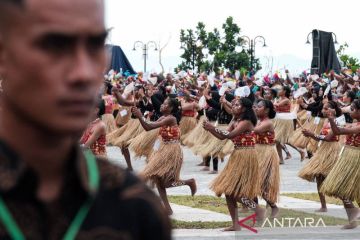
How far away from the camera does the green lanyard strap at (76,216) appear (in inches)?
66.4

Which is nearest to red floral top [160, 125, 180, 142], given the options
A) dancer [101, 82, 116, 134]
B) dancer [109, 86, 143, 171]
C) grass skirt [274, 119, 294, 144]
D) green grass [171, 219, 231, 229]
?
green grass [171, 219, 231, 229]

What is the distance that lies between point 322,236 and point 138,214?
8.77 metres

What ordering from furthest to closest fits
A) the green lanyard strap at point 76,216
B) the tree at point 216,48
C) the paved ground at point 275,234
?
the tree at point 216,48
the paved ground at point 275,234
the green lanyard strap at point 76,216

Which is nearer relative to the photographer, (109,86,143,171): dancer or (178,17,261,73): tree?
(109,86,143,171): dancer

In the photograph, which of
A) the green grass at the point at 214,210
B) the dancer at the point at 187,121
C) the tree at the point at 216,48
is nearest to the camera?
the green grass at the point at 214,210

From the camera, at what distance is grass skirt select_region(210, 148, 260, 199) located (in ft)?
36.7

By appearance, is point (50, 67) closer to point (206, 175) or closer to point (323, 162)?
point (323, 162)

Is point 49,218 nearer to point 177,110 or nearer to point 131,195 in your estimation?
point 131,195

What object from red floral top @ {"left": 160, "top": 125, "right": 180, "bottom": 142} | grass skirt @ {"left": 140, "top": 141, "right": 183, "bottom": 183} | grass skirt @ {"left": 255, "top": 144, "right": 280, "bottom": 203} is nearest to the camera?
grass skirt @ {"left": 255, "top": 144, "right": 280, "bottom": 203}

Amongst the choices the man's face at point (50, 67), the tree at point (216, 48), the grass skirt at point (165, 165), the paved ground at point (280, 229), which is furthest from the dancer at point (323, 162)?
the tree at point (216, 48)

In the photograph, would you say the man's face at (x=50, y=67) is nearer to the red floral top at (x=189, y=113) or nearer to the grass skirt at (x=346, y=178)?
the grass skirt at (x=346, y=178)

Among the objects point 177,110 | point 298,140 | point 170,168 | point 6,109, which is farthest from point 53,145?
point 298,140

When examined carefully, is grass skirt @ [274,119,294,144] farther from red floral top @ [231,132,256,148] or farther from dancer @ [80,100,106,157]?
dancer @ [80,100,106,157]

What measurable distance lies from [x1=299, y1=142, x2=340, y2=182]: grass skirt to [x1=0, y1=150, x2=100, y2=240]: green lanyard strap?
10838 mm
